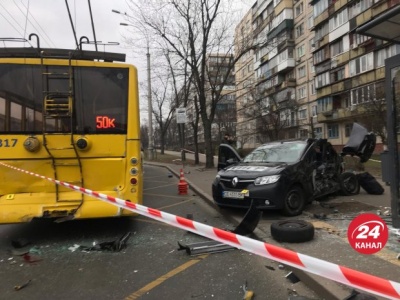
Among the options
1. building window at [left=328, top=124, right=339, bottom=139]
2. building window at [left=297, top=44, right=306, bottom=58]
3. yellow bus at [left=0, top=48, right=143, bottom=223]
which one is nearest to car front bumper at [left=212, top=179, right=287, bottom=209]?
yellow bus at [left=0, top=48, right=143, bottom=223]

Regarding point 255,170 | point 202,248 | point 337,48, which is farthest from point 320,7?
point 202,248

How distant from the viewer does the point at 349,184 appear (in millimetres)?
10039

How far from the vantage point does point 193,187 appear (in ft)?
43.9

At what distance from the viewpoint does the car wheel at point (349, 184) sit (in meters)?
9.83

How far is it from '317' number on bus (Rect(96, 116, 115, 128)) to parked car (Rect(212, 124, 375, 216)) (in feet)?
9.03

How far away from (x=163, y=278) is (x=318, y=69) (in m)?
44.2

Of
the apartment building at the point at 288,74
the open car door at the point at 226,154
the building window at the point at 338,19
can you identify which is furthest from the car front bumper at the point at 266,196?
the apartment building at the point at 288,74

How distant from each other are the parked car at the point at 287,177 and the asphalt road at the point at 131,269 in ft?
2.92

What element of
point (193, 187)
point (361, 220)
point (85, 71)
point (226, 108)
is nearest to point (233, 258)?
point (361, 220)

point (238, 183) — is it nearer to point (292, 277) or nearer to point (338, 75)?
point (292, 277)

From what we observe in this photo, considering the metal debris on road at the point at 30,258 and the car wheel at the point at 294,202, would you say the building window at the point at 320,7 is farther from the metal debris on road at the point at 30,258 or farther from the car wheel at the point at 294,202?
the metal debris on road at the point at 30,258

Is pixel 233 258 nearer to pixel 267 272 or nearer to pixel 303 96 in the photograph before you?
pixel 267 272

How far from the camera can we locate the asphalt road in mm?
4262

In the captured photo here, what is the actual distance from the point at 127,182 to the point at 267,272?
9.54 feet
